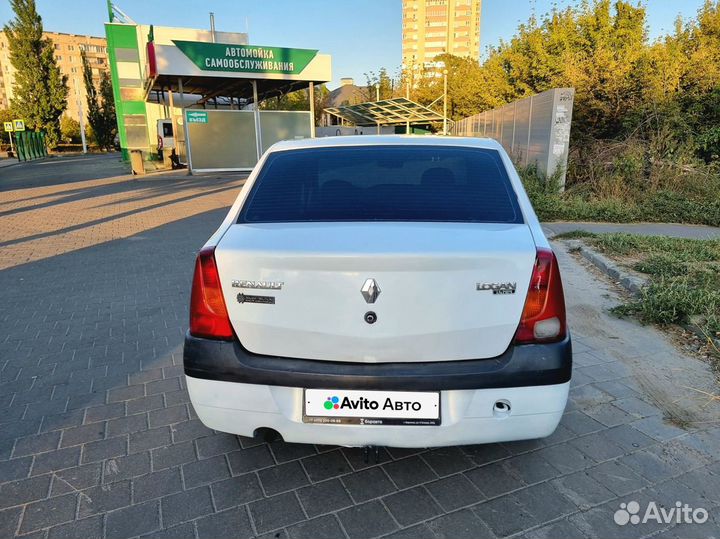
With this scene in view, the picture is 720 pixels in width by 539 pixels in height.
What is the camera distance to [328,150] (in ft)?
9.84

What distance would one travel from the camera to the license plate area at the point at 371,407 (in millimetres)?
2160

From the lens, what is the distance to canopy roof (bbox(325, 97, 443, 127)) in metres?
30.6

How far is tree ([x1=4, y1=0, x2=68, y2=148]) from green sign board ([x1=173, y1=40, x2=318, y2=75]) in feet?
107

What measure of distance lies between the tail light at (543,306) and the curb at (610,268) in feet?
11.6

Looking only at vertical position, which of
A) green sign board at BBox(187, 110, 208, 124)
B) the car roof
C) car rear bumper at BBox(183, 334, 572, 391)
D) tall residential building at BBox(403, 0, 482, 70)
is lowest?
car rear bumper at BBox(183, 334, 572, 391)

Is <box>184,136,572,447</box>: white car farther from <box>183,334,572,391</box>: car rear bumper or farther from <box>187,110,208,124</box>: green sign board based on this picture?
<box>187,110,208,124</box>: green sign board

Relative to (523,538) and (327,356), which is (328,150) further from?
(523,538)

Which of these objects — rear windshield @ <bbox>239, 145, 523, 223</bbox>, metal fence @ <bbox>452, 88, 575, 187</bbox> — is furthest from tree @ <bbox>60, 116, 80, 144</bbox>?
rear windshield @ <bbox>239, 145, 523, 223</bbox>

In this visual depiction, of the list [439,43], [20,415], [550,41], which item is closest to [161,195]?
[20,415]

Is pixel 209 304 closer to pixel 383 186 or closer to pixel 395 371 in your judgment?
pixel 395 371

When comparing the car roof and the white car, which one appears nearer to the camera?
the white car

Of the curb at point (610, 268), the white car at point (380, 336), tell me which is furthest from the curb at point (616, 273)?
the white car at point (380, 336)

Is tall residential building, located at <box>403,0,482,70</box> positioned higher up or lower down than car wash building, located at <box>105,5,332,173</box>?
higher up

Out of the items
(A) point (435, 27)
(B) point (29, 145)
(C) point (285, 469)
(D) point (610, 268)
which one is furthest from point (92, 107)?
(A) point (435, 27)
